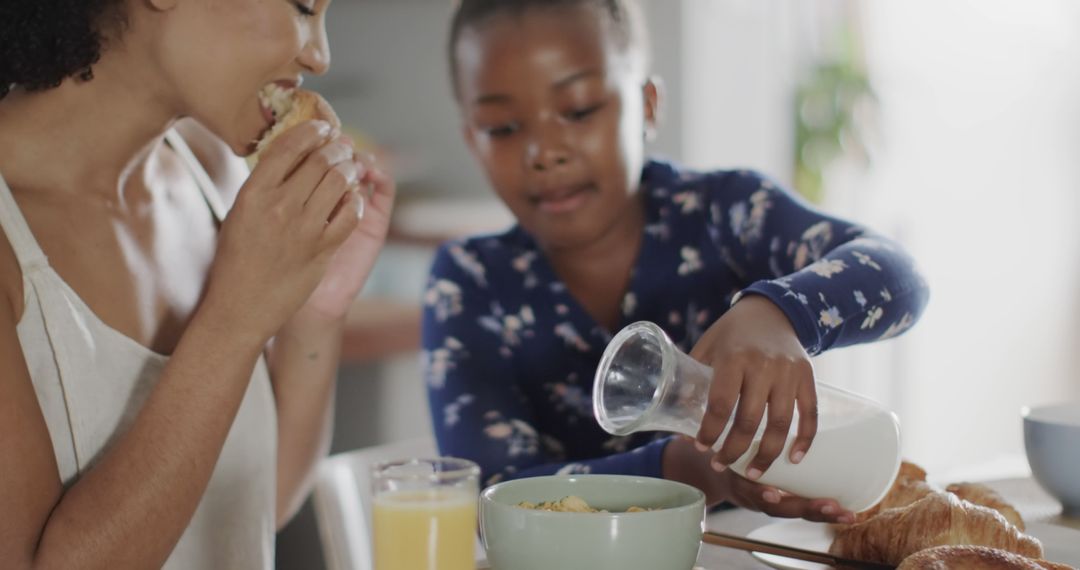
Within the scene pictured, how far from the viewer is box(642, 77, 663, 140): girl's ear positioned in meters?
1.46

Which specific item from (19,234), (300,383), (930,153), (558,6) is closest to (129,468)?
(19,234)

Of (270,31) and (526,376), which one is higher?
(270,31)

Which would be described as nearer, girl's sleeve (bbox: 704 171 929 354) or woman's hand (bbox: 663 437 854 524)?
woman's hand (bbox: 663 437 854 524)

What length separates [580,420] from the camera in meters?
1.37

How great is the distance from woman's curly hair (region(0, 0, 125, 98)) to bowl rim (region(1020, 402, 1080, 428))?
912mm

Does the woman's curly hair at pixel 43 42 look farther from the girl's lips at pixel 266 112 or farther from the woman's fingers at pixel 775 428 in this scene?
the woman's fingers at pixel 775 428

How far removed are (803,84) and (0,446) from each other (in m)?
3.38

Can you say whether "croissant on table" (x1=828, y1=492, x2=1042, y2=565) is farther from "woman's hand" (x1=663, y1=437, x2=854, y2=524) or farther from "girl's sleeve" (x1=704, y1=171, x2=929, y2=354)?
"girl's sleeve" (x1=704, y1=171, x2=929, y2=354)

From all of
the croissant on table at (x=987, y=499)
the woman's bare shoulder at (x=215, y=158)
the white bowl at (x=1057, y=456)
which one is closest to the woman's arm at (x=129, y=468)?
the woman's bare shoulder at (x=215, y=158)

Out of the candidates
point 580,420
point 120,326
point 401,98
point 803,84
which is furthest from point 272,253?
point 401,98

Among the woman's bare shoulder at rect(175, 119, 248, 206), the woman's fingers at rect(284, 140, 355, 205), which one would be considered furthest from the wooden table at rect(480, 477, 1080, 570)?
the woman's bare shoulder at rect(175, 119, 248, 206)

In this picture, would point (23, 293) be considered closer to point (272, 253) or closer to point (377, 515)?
point (272, 253)

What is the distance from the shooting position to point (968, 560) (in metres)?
0.70

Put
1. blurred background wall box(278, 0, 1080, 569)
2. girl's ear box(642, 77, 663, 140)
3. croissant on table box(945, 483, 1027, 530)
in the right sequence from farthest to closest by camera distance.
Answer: blurred background wall box(278, 0, 1080, 569) → girl's ear box(642, 77, 663, 140) → croissant on table box(945, 483, 1027, 530)
